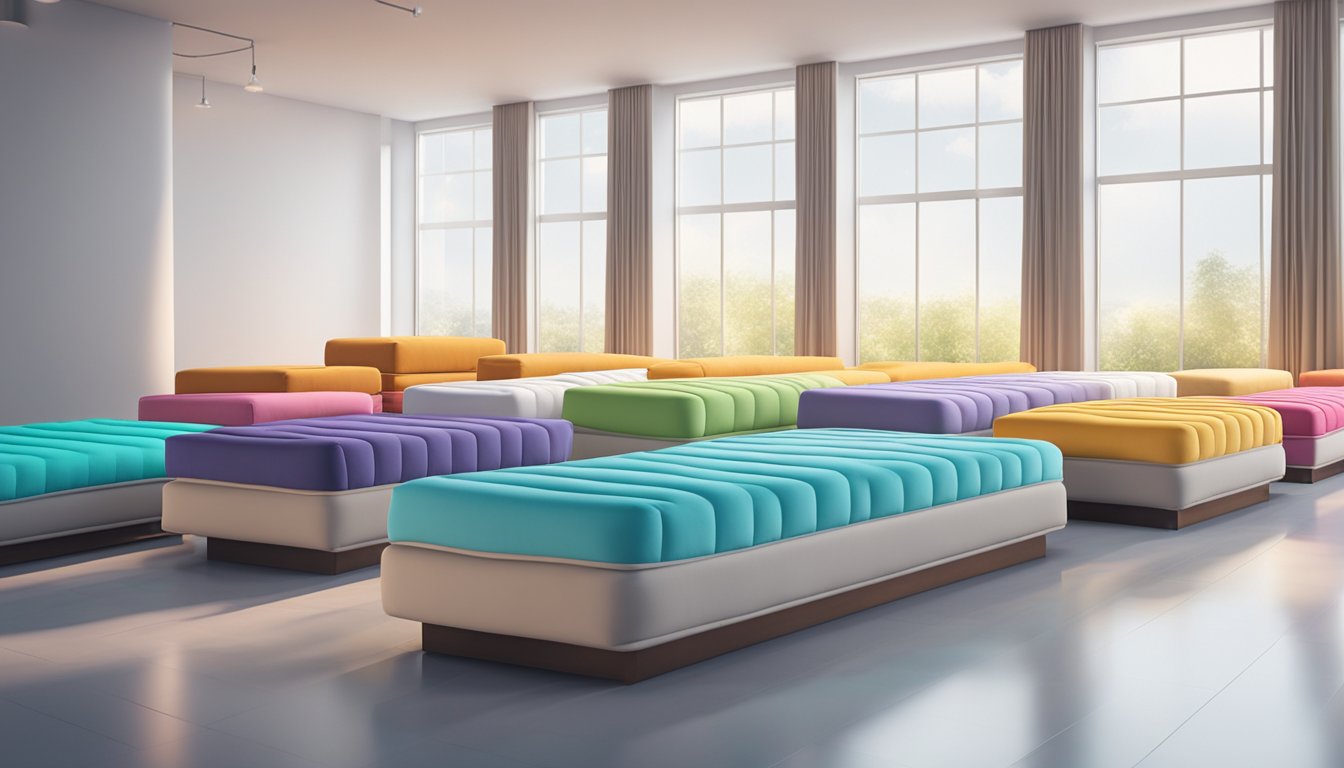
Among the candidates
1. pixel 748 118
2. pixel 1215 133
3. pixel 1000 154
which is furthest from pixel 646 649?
pixel 1000 154

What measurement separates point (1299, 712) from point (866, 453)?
1.42m

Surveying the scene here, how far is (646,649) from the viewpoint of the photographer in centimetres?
258

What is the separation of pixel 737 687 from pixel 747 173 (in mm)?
21371

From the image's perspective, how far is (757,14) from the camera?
9.61m

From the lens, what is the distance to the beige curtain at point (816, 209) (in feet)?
36.7

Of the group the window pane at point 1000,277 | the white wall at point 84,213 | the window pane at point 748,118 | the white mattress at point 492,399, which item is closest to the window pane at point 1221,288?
the window pane at point 1000,277

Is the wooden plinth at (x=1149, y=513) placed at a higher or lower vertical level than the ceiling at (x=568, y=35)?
lower

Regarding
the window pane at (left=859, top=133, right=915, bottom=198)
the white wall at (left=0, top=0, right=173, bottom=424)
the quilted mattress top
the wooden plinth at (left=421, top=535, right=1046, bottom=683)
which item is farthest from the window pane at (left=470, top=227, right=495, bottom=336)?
the wooden plinth at (left=421, top=535, right=1046, bottom=683)

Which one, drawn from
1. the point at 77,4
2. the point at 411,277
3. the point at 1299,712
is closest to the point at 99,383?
the point at 77,4

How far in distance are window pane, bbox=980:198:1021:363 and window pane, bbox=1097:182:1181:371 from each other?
1657 millimetres

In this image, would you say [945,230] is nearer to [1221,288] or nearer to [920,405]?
[1221,288]

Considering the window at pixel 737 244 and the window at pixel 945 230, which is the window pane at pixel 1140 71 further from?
the window at pixel 737 244

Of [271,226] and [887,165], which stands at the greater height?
[887,165]

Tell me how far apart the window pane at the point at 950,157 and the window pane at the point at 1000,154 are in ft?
2.68
